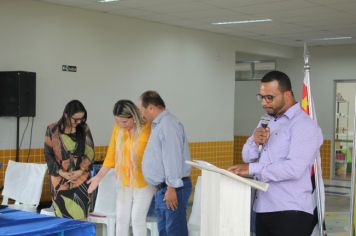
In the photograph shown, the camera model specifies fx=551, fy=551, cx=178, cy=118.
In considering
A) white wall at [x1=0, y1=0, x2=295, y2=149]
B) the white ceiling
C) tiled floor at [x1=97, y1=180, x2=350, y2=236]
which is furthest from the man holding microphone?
white wall at [x1=0, y1=0, x2=295, y2=149]

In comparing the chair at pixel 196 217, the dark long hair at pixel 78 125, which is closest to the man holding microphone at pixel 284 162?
the chair at pixel 196 217

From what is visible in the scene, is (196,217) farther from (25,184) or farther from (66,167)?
(25,184)

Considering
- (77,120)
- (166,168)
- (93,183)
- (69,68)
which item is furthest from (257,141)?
(69,68)

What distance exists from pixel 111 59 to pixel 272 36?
366 centimetres

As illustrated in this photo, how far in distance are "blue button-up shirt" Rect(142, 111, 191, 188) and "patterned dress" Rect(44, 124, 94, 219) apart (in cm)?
78

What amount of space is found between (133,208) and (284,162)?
1.81 meters

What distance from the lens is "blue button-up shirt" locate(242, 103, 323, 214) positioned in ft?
9.68

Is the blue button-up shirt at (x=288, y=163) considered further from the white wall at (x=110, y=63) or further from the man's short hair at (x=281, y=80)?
the white wall at (x=110, y=63)

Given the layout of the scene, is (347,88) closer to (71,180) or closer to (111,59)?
(111,59)

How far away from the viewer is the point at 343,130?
1203 centimetres

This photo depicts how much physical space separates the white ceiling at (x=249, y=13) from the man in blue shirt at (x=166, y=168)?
3.21 m

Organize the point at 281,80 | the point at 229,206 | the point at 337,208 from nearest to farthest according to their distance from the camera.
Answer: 1. the point at 229,206
2. the point at 281,80
3. the point at 337,208

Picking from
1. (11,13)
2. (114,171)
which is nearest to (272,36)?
(11,13)

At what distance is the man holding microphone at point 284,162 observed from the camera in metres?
2.97
